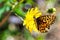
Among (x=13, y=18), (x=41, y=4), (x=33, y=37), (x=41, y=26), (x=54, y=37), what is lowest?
(x=54, y=37)

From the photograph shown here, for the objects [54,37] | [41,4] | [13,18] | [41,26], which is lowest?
[54,37]

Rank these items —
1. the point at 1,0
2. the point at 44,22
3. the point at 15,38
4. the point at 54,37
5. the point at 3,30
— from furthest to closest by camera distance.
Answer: the point at 54,37, the point at 15,38, the point at 3,30, the point at 1,0, the point at 44,22

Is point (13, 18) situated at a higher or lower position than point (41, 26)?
lower

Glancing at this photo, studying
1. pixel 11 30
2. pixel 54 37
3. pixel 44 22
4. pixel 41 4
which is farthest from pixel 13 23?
pixel 44 22

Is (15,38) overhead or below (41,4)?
below

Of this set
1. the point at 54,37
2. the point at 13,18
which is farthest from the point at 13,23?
the point at 54,37

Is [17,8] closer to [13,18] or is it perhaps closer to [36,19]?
[36,19]

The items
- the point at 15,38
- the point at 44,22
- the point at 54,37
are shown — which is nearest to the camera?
the point at 44,22

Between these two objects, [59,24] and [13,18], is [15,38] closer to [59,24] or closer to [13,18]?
[13,18]

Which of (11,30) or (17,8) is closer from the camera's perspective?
(17,8)
